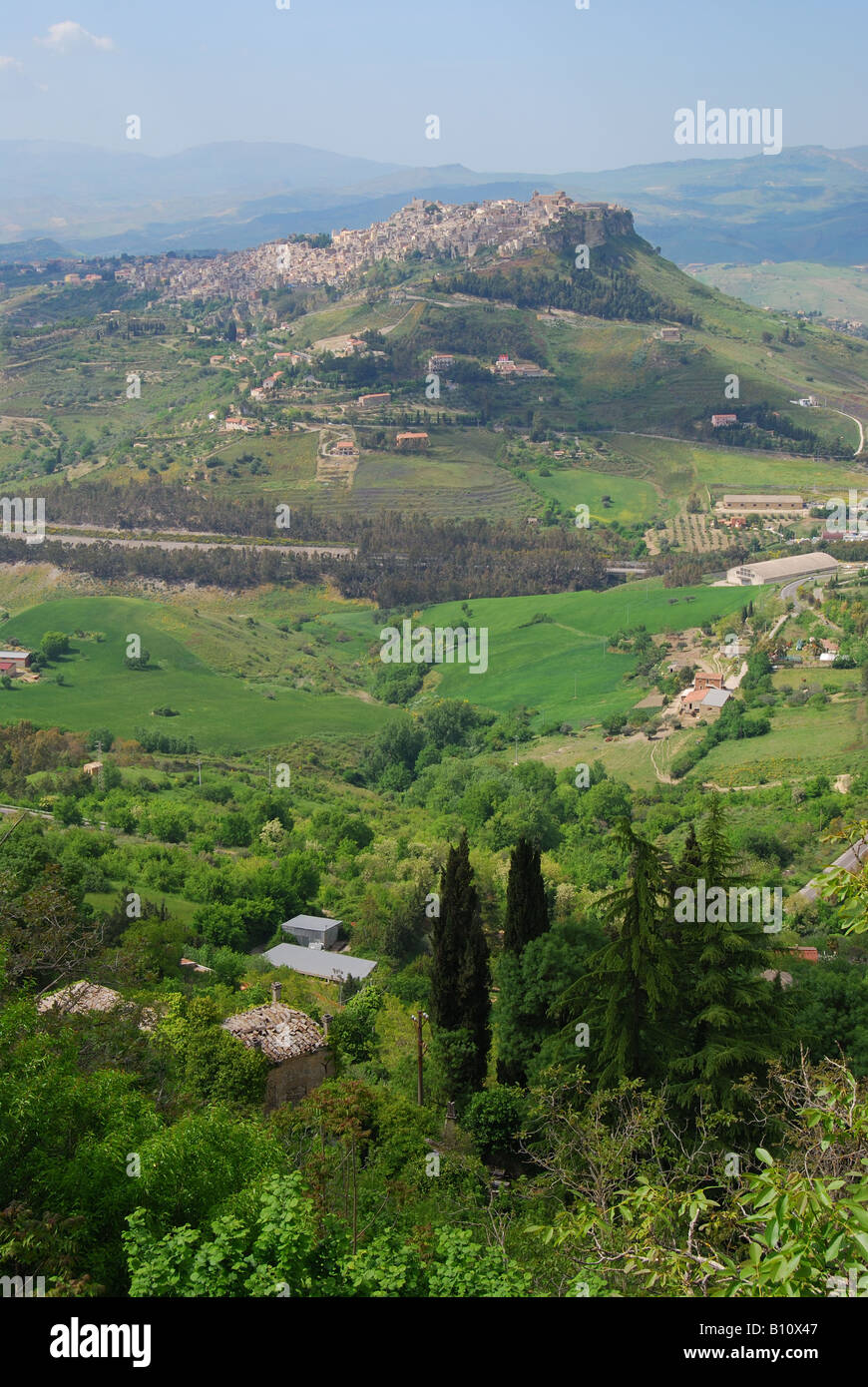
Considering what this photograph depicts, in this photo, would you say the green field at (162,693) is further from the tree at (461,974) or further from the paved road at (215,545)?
the tree at (461,974)

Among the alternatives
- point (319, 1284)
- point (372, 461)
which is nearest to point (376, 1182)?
point (319, 1284)

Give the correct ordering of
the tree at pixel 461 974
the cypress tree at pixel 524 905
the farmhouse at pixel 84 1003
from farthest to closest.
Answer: the tree at pixel 461 974, the cypress tree at pixel 524 905, the farmhouse at pixel 84 1003

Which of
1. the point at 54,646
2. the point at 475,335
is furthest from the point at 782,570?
the point at 475,335

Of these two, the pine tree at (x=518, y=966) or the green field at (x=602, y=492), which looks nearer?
the pine tree at (x=518, y=966)

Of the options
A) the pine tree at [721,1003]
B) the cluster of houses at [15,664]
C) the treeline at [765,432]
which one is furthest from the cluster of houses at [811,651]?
the treeline at [765,432]

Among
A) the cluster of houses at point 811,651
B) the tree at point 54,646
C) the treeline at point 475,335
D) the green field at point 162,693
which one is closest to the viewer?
the green field at point 162,693

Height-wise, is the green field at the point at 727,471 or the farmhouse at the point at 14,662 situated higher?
the green field at the point at 727,471
